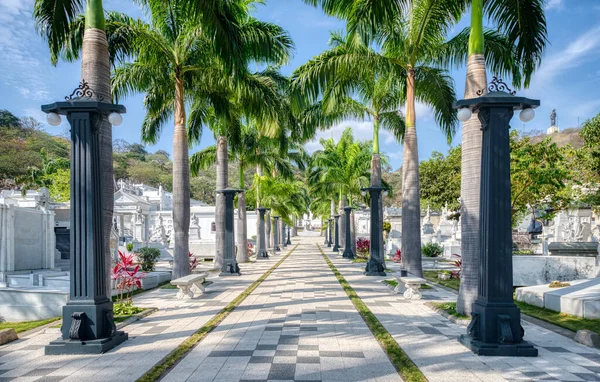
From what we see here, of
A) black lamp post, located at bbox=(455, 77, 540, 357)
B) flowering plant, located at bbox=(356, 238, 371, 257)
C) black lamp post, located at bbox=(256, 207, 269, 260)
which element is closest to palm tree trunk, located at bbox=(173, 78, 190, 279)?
black lamp post, located at bbox=(455, 77, 540, 357)

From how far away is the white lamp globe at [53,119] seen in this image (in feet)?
21.3

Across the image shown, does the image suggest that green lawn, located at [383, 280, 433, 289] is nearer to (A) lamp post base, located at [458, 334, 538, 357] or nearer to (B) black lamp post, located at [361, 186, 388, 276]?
(B) black lamp post, located at [361, 186, 388, 276]

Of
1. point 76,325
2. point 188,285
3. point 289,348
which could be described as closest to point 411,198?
point 188,285

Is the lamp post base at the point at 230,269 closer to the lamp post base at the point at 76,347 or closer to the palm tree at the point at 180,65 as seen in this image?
the palm tree at the point at 180,65

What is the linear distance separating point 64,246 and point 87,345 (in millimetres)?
22543

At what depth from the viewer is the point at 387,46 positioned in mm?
13742

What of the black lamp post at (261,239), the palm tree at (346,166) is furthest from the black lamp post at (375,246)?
the black lamp post at (261,239)

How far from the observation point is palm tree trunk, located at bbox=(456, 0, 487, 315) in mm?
8547

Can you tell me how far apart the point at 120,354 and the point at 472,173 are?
6.92 metres

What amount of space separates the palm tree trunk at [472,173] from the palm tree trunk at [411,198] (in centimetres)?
446

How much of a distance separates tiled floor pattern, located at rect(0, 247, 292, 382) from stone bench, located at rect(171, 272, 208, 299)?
81 centimetres

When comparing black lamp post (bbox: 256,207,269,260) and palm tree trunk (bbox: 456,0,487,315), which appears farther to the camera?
black lamp post (bbox: 256,207,269,260)

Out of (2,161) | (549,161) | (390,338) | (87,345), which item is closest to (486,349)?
(390,338)

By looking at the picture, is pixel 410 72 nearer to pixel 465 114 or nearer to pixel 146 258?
pixel 465 114
